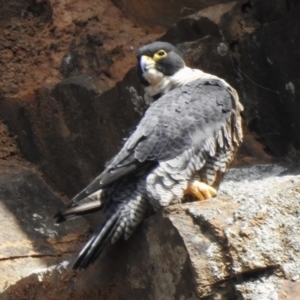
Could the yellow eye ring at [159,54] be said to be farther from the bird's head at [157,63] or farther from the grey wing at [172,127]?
the grey wing at [172,127]

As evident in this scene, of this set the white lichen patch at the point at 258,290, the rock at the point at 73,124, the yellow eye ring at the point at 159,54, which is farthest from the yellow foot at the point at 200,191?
the rock at the point at 73,124

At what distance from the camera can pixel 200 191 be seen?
3895mm

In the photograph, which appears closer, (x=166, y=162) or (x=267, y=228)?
(x=267, y=228)

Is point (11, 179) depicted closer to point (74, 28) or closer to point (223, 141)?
point (74, 28)

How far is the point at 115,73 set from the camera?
17.6ft

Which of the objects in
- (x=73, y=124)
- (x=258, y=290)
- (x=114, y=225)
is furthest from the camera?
(x=73, y=124)

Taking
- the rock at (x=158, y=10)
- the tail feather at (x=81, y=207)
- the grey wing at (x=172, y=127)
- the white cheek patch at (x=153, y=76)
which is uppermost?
the rock at (x=158, y=10)

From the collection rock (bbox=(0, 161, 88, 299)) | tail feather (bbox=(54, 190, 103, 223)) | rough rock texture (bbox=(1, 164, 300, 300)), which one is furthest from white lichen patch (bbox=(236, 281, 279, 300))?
rock (bbox=(0, 161, 88, 299))

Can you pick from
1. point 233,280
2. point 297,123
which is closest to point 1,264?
point 233,280

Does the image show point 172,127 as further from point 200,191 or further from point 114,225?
point 114,225

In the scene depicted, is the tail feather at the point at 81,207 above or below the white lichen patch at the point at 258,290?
above

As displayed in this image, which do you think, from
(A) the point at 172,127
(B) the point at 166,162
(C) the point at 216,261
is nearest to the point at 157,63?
(A) the point at 172,127

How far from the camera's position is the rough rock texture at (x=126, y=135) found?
3.51 m

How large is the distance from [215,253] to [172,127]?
692 mm
